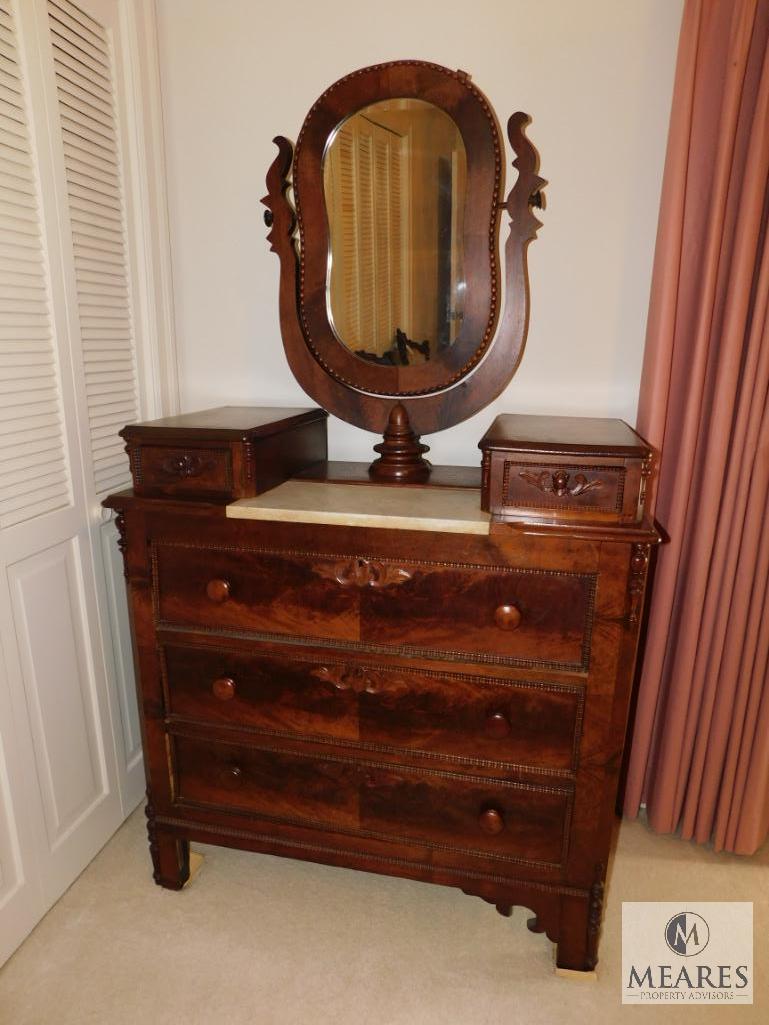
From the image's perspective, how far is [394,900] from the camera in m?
1.80

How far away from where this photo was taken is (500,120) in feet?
5.65

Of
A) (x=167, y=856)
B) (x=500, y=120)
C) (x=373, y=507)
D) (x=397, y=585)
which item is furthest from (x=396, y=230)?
(x=167, y=856)

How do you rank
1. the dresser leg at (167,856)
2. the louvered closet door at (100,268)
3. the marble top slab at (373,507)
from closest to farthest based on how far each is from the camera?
the marble top slab at (373,507) → the louvered closet door at (100,268) → the dresser leg at (167,856)

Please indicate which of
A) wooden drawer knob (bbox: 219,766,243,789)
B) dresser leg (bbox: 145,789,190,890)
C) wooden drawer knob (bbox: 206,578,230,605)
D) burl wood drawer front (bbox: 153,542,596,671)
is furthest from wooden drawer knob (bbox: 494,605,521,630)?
dresser leg (bbox: 145,789,190,890)

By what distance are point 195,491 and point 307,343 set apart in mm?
560

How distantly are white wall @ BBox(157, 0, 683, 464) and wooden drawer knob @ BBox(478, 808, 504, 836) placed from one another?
3.13 feet

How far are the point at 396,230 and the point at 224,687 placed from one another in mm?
1251

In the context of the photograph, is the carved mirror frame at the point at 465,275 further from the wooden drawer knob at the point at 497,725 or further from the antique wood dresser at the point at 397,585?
the wooden drawer knob at the point at 497,725

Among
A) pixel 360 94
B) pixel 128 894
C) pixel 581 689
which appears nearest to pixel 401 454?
pixel 581 689

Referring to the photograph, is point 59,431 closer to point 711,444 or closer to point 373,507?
point 373,507

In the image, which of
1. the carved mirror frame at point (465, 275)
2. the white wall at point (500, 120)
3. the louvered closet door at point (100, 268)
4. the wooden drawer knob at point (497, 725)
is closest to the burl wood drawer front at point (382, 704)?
the wooden drawer knob at point (497, 725)

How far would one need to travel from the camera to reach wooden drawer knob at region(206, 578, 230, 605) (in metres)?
1.52

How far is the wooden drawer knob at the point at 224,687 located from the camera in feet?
5.21

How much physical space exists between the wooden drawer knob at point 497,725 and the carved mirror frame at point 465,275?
2.06ft
